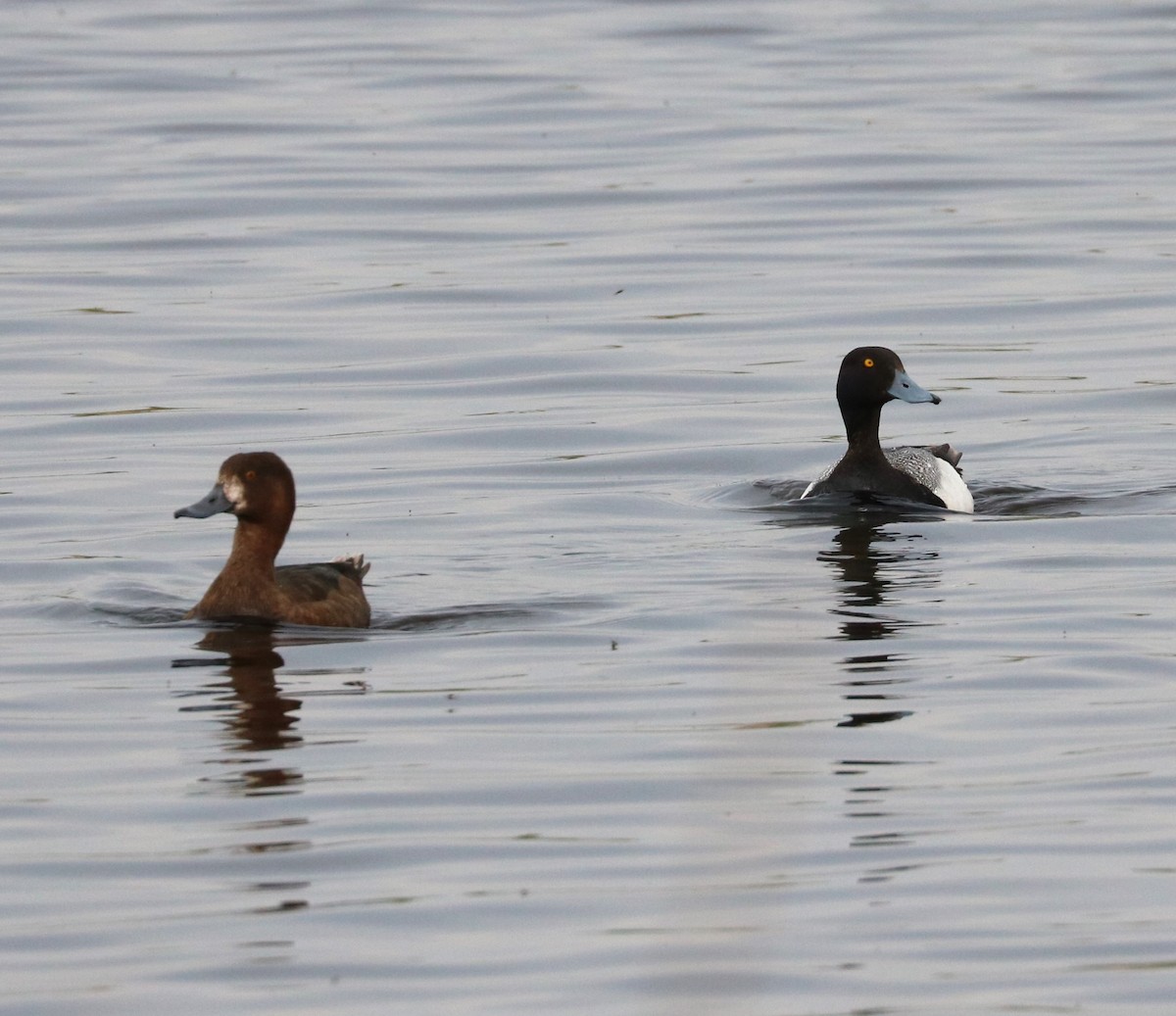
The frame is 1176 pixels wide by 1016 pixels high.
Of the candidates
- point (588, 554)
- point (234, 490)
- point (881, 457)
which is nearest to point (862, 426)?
point (881, 457)

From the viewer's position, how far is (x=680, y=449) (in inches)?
663

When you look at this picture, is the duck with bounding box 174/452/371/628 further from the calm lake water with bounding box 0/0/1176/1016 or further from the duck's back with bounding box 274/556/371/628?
the calm lake water with bounding box 0/0/1176/1016

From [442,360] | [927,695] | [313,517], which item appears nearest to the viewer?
[927,695]

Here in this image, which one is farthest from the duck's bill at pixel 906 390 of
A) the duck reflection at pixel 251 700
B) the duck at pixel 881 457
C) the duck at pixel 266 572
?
the duck reflection at pixel 251 700

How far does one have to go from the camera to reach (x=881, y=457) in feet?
51.7

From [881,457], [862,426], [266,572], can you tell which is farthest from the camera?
[862,426]

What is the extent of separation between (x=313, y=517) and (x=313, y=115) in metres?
19.5

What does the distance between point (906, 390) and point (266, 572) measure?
19.6 feet

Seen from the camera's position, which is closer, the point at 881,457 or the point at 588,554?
the point at 588,554

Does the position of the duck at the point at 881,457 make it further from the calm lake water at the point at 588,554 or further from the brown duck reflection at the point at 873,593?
the brown duck reflection at the point at 873,593

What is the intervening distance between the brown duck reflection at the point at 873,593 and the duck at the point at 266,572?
2220 millimetres

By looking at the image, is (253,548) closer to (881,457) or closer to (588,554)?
(588,554)

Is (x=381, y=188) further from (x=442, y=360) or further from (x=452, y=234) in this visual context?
(x=442, y=360)

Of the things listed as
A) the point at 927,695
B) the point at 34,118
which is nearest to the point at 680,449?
the point at 927,695
